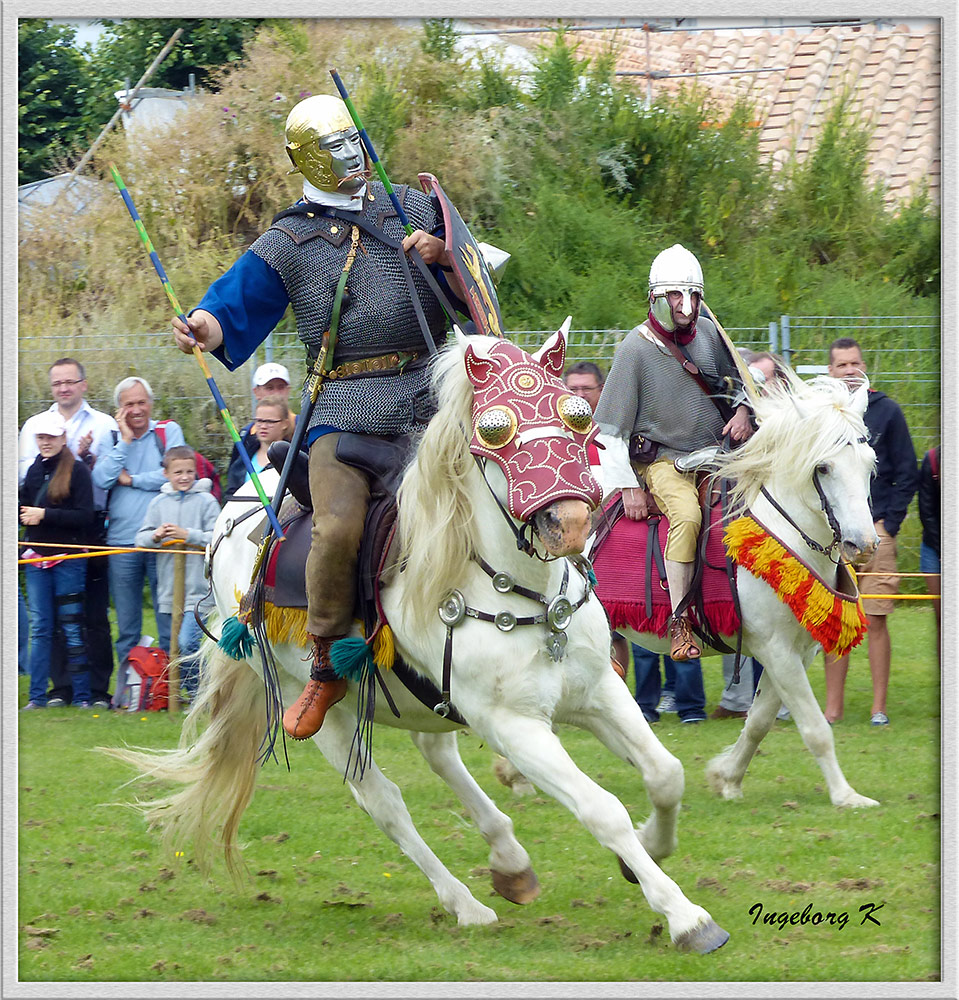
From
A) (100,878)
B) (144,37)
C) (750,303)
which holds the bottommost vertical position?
(100,878)

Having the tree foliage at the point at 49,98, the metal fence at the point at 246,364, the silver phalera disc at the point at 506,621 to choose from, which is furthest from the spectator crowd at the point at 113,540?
the silver phalera disc at the point at 506,621

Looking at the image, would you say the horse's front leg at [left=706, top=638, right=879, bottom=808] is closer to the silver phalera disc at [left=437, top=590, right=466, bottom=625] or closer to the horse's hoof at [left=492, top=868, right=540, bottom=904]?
the horse's hoof at [left=492, top=868, right=540, bottom=904]

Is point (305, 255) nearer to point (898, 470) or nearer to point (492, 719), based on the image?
point (492, 719)

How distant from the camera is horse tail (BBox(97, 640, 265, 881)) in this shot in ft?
19.2

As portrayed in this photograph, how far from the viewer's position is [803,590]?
6.54 metres

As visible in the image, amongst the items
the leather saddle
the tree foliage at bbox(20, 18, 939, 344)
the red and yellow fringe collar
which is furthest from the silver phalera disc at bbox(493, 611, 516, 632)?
the tree foliage at bbox(20, 18, 939, 344)

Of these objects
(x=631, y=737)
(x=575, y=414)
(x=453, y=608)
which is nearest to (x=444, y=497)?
(x=453, y=608)

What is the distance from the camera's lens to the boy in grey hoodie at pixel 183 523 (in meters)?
9.03

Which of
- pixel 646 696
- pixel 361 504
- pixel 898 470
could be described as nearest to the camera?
pixel 361 504

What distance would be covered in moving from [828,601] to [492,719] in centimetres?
248

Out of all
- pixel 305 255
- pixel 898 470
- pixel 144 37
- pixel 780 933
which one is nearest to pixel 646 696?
pixel 898 470

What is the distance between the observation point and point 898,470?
8.00m

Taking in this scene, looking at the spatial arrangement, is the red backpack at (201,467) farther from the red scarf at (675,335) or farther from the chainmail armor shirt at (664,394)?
the red scarf at (675,335)

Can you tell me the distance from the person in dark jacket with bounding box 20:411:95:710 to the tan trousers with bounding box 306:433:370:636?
4.43 meters
